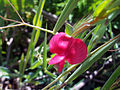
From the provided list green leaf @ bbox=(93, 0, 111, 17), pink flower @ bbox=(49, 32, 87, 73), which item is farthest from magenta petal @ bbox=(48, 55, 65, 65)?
green leaf @ bbox=(93, 0, 111, 17)

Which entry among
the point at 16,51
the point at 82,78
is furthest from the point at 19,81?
the point at 82,78

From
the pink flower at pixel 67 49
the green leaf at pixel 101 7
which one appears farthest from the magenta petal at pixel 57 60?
the green leaf at pixel 101 7

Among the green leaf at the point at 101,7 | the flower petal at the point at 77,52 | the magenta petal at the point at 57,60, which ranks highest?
the green leaf at the point at 101,7

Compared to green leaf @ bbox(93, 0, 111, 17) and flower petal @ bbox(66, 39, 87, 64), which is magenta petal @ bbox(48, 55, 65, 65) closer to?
flower petal @ bbox(66, 39, 87, 64)

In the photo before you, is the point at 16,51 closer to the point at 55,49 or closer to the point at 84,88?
the point at 84,88

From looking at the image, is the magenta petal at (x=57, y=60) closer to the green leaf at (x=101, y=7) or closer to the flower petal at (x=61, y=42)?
the flower petal at (x=61, y=42)

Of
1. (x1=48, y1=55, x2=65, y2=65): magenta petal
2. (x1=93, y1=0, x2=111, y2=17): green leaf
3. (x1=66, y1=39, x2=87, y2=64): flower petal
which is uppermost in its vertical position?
(x1=93, y1=0, x2=111, y2=17): green leaf

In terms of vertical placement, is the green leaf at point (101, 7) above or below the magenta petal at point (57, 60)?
above
